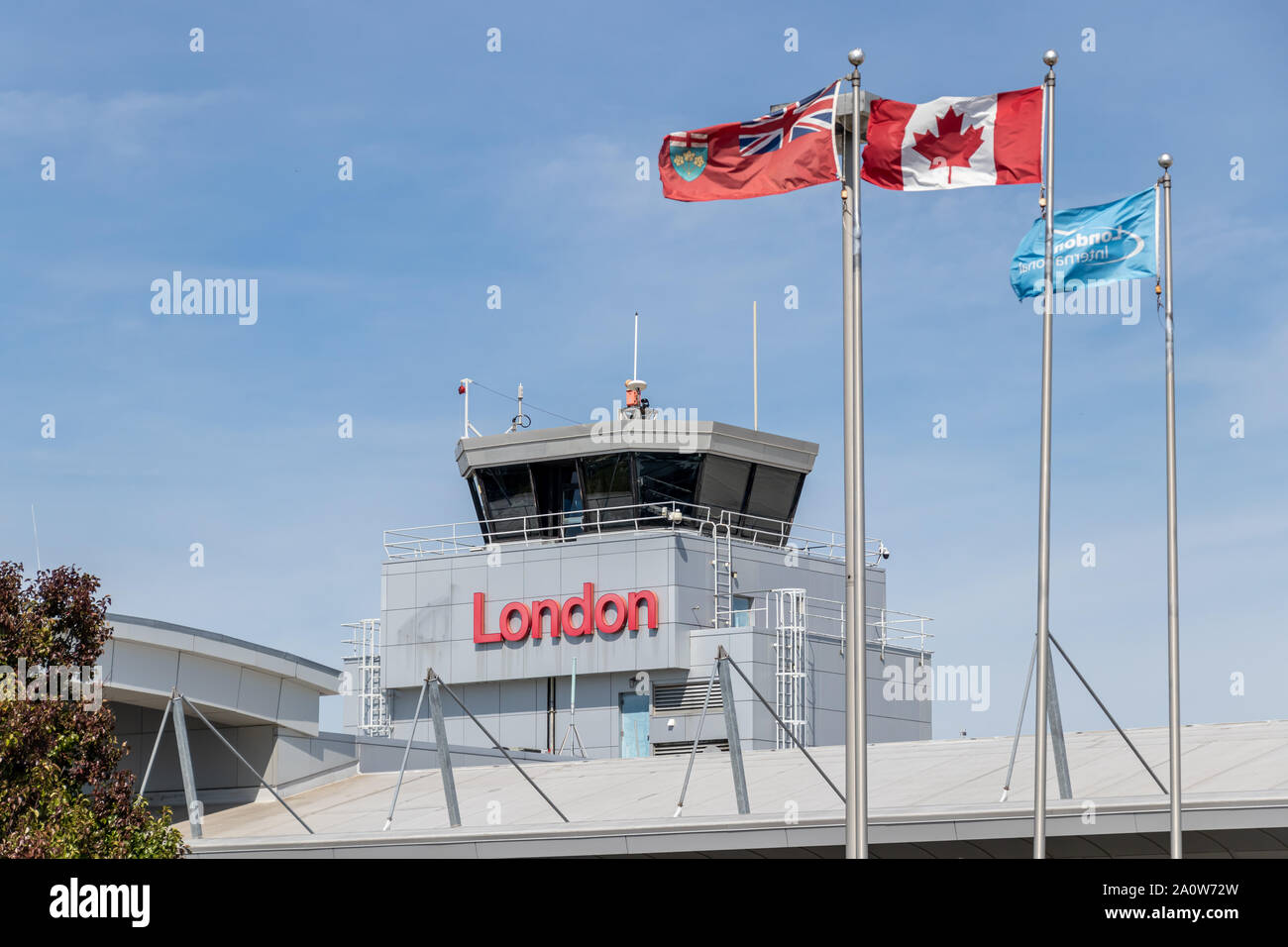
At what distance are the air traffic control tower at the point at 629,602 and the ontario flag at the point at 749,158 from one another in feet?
87.0

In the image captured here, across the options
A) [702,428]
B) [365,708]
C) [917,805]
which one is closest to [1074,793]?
[917,805]

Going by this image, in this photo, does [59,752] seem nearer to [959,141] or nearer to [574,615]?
[959,141]

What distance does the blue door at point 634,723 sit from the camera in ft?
153

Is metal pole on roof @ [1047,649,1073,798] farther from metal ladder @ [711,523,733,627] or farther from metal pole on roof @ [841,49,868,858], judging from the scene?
metal ladder @ [711,523,733,627]

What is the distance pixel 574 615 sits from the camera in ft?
158

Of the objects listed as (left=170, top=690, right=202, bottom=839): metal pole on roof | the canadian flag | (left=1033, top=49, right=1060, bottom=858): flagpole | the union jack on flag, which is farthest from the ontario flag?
(left=170, top=690, right=202, bottom=839): metal pole on roof

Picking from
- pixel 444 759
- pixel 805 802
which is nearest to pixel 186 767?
pixel 444 759

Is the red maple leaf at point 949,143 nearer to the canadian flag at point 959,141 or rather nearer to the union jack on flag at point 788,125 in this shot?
the canadian flag at point 959,141

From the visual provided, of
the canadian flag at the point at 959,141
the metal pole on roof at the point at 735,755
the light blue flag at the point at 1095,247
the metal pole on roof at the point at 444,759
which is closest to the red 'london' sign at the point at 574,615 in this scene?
the metal pole on roof at the point at 444,759

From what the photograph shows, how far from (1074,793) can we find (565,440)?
2671cm

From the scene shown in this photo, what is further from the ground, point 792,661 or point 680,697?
point 792,661

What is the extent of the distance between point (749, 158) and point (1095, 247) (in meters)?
7.91

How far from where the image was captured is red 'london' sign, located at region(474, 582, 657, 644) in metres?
47.3
